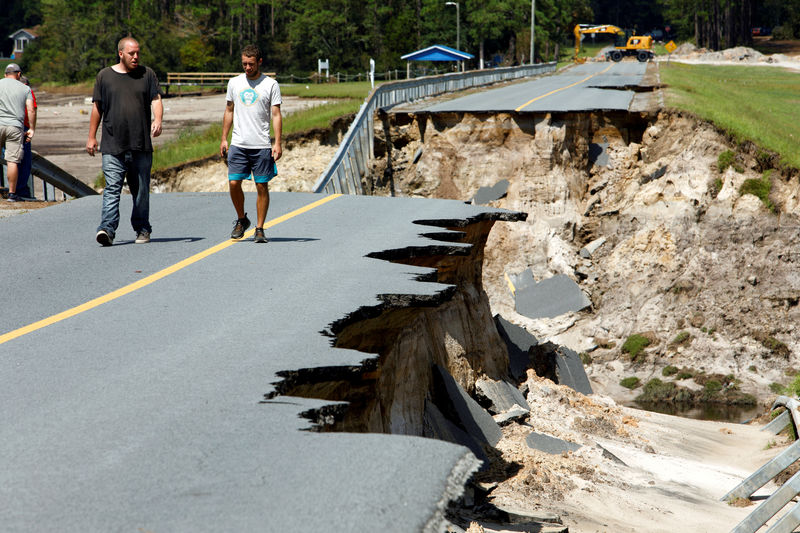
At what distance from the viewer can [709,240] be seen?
21.1m

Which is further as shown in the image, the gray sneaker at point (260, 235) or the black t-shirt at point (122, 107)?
the gray sneaker at point (260, 235)

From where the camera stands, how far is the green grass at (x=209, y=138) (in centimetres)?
2289

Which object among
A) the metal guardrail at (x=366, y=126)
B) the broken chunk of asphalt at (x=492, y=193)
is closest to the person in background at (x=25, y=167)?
the metal guardrail at (x=366, y=126)

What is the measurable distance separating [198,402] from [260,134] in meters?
5.04

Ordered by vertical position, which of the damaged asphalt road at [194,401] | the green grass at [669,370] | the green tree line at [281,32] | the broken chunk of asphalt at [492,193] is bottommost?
the green grass at [669,370]

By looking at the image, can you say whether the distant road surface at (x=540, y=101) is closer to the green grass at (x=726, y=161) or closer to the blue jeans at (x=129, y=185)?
the green grass at (x=726, y=161)

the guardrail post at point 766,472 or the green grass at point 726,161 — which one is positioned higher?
the green grass at point 726,161

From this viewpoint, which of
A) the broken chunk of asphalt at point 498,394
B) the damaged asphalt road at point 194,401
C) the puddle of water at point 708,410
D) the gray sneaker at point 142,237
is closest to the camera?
the damaged asphalt road at point 194,401

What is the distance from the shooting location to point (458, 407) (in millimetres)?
9148

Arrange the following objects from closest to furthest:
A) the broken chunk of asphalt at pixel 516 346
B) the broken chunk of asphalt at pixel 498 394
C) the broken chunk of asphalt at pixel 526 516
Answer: the broken chunk of asphalt at pixel 526 516 → the broken chunk of asphalt at pixel 498 394 → the broken chunk of asphalt at pixel 516 346

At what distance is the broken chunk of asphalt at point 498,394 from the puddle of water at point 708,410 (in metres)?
6.16

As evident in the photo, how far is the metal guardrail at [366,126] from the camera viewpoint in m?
17.5

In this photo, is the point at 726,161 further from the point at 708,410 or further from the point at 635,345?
the point at 708,410

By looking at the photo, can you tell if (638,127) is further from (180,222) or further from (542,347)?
(180,222)
